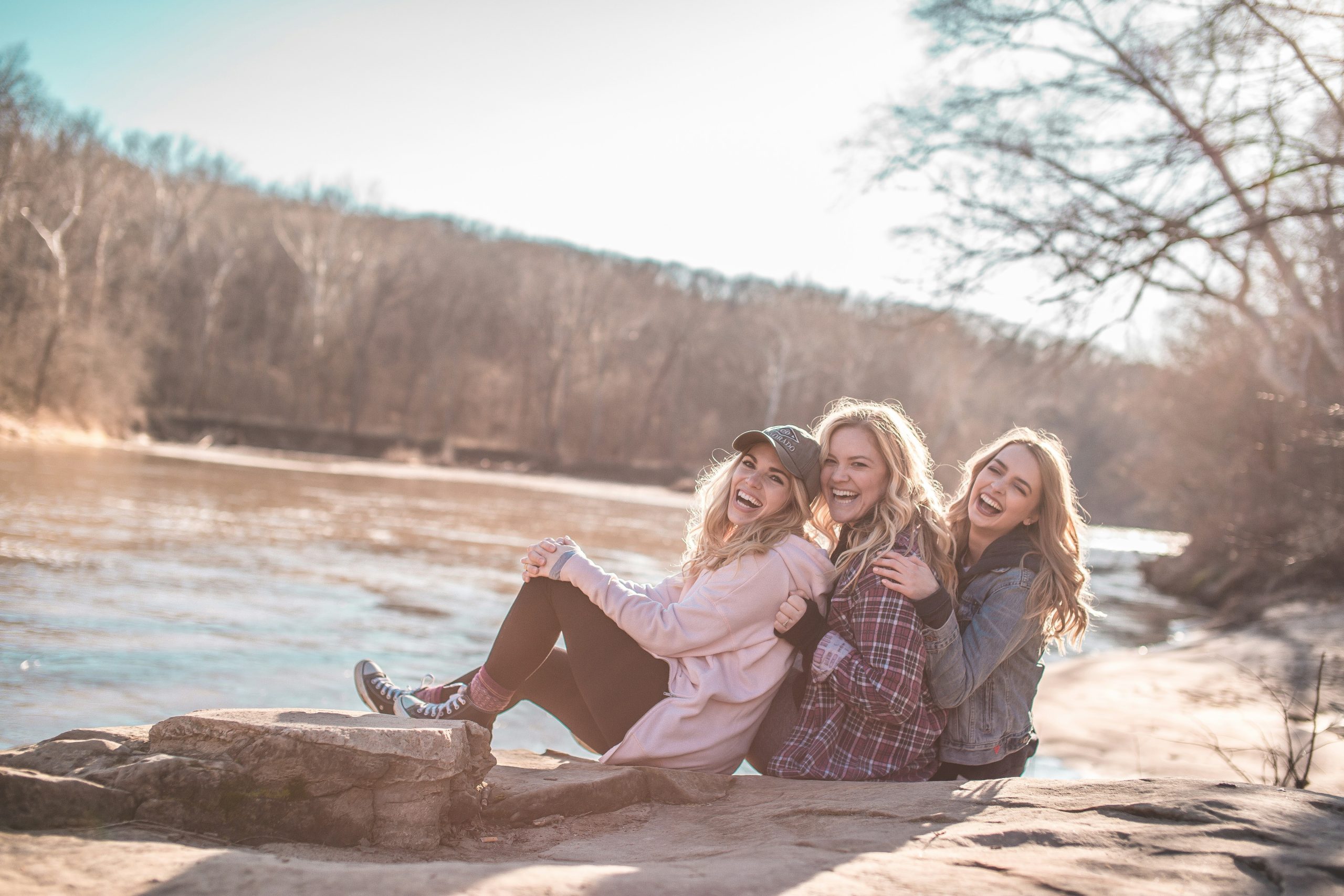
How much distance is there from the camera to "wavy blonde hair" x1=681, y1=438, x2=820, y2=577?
10.3 ft

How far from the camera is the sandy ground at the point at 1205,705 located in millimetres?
4867

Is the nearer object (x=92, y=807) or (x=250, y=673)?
(x=92, y=807)

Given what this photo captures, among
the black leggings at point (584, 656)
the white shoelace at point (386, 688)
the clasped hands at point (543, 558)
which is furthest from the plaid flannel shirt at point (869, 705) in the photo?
the white shoelace at point (386, 688)

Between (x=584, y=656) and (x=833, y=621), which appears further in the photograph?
(x=584, y=656)

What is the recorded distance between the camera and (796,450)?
3.23 m

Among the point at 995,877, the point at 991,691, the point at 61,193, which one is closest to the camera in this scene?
the point at 995,877

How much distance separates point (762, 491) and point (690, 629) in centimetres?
55

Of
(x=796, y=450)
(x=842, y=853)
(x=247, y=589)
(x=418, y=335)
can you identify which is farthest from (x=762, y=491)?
(x=418, y=335)

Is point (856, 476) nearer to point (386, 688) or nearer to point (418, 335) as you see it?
point (386, 688)

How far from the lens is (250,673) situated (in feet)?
17.7

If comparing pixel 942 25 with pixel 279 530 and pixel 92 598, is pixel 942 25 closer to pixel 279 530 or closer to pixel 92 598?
pixel 92 598

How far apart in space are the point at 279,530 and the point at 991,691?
10.6 metres

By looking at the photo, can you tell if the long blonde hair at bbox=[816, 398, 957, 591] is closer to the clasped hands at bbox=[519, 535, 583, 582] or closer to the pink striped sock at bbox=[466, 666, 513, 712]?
the clasped hands at bbox=[519, 535, 583, 582]

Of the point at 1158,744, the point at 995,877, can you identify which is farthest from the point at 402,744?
the point at 1158,744
